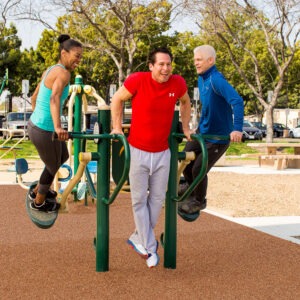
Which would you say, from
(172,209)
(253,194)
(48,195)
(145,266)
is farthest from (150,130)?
(253,194)

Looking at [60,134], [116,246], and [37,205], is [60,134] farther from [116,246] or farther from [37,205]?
[116,246]

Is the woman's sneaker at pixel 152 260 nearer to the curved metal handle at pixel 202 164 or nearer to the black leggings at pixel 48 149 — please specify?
the curved metal handle at pixel 202 164

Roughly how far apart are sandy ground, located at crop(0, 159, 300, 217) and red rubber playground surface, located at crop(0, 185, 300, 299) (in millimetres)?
1663

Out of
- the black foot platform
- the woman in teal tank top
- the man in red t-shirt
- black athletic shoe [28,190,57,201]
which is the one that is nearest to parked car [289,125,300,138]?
black athletic shoe [28,190,57,201]

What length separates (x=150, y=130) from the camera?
15.2 feet

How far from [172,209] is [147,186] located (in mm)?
312

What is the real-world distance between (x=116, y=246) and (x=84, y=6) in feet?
62.4

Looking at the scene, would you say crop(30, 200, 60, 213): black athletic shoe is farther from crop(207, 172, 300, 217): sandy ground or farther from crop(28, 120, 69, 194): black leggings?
crop(207, 172, 300, 217): sandy ground

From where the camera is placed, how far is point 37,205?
212 inches

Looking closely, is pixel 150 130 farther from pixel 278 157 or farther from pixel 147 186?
pixel 278 157

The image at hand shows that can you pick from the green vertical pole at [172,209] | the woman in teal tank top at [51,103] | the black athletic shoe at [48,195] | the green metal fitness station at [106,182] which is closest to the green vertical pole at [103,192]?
the green metal fitness station at [106,182]

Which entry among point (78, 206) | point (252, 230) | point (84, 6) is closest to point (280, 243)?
point (252, 230)

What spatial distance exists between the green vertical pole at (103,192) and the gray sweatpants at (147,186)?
0.20 metres

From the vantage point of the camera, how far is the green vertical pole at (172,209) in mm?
4918
